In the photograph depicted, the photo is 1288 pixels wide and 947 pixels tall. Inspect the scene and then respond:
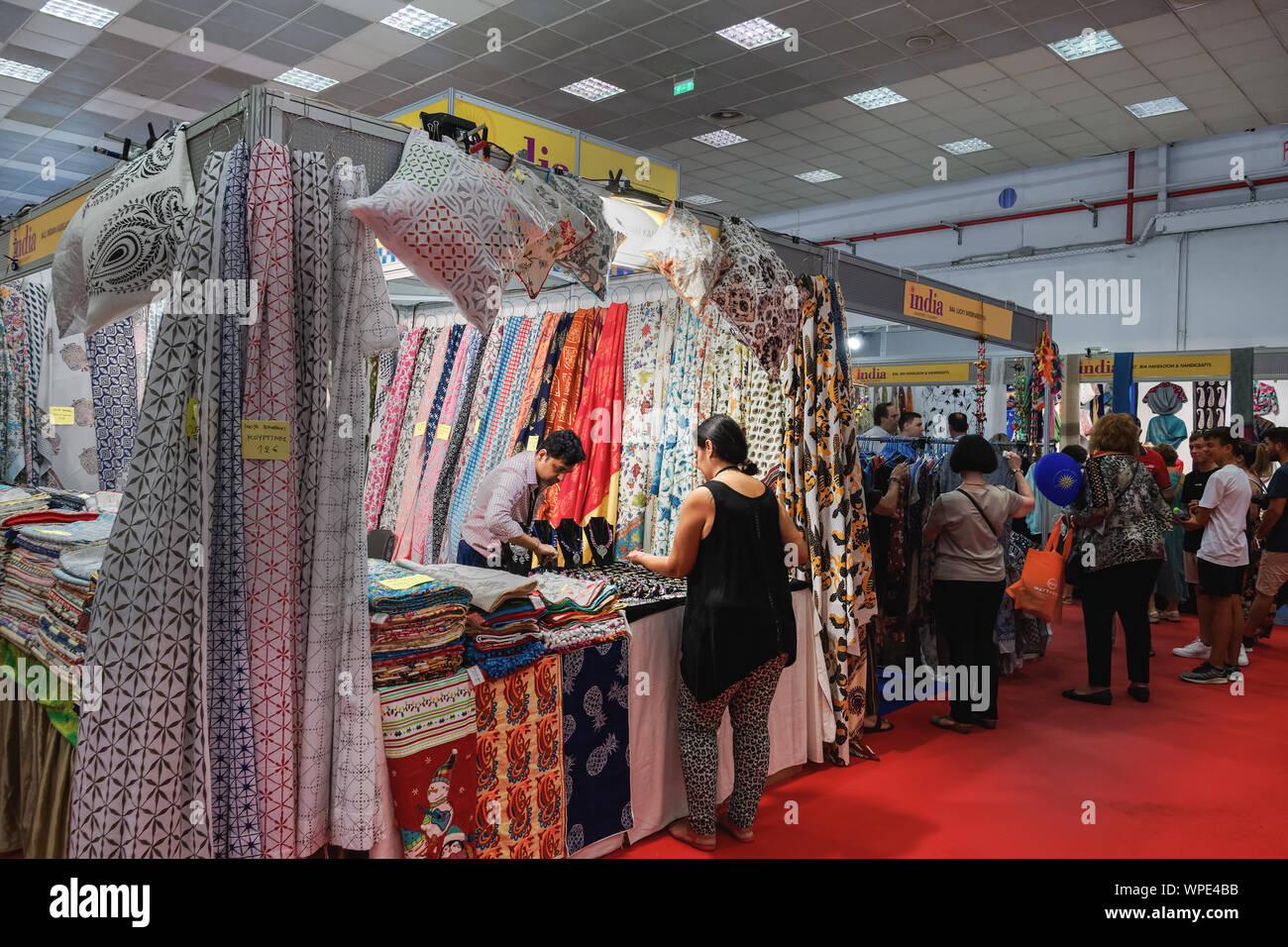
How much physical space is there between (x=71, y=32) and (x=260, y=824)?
28.1 feet

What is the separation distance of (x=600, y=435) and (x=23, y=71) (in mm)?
7880

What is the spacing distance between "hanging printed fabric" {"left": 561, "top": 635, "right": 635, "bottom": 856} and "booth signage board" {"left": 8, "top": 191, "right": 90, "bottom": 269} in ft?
8.62

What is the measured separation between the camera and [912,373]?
11.7 metres

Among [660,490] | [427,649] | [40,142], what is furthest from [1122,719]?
[40,142]

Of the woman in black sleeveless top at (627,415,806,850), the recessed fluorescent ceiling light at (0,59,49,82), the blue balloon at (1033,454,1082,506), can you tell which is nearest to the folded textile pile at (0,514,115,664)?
the woman in black sleeveless top at (627,415,806,850)

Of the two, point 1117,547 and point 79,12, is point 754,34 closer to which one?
point 1117,547

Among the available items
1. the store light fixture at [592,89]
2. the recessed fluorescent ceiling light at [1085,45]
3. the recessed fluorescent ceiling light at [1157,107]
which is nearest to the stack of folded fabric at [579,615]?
the store light fixture at [592,89]

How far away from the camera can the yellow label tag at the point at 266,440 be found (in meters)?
1.97

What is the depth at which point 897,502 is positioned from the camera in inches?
184

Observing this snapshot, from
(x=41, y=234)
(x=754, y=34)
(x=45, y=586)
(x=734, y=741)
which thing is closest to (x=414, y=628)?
(x=45, y=586)

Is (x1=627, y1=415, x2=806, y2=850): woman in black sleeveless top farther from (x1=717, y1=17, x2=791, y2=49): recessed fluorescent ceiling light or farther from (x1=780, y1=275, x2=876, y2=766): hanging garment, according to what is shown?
(x1=717, y1=17, x2=791, y2=49): recessed fluorescent ceiling light

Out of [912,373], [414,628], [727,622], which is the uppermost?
[912,373]

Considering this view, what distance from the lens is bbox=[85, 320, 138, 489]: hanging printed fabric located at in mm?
3566

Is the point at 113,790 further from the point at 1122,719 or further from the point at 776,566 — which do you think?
the point at 1122,719
